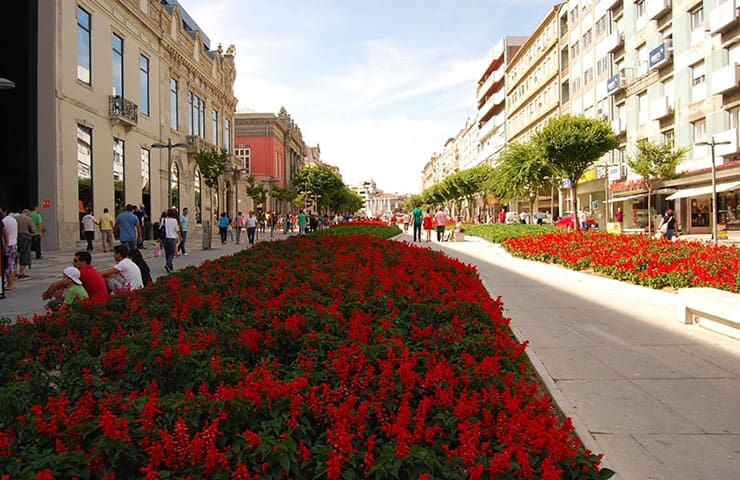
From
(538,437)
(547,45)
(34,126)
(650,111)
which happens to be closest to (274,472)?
(538,437)

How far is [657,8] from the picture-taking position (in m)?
33.4

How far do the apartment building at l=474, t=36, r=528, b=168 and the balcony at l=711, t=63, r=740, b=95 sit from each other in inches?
1575

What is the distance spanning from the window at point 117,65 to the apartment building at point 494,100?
163 ft

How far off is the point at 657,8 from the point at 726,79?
892 centimetres

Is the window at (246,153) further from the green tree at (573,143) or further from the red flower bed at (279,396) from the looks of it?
the red flower bed at (279,396)

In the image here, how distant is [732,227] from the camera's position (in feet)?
97.2

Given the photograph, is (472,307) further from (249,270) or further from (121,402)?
(249,270)

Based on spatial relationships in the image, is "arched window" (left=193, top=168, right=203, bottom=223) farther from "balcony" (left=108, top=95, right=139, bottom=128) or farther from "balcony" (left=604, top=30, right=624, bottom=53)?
"balcony" (left=604, top=30, right=624, bottom=53)

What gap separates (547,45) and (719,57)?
28.6 metres

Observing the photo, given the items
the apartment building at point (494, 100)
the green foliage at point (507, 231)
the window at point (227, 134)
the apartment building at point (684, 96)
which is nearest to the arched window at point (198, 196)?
the window at point (227, 134)

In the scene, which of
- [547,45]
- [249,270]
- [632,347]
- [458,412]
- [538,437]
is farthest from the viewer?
[547,45]

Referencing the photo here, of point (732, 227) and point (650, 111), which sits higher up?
point (650, 111)

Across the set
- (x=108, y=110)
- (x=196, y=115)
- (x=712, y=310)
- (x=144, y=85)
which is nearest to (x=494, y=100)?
(x=196, y=115)

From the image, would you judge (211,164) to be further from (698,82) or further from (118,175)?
(698,82)
